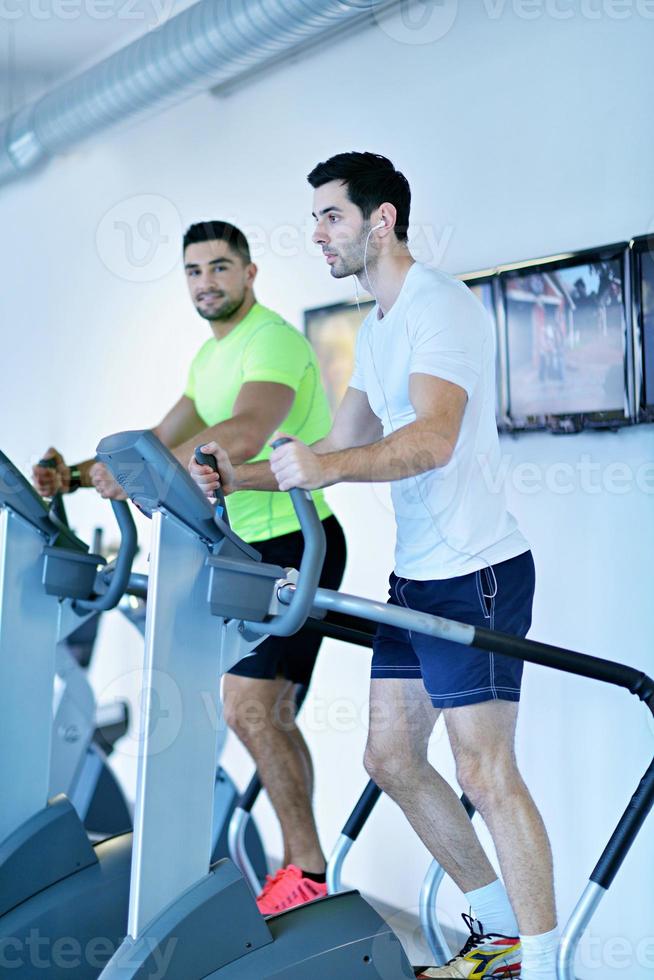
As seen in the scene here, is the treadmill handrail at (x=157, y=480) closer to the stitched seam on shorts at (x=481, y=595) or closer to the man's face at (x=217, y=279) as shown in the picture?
the stitched seam on shorts at (x=481, y=595)

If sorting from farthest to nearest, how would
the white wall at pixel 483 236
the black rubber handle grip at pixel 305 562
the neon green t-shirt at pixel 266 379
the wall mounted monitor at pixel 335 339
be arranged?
the wall mounted monitor at pixel 335 339 → the neon green t-shirt at pixel 266 379 → the white wall at pixel 483 236 → the black rubber handle grip at pixel 305 562

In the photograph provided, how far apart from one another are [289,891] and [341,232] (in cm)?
166

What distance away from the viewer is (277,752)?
2.84m

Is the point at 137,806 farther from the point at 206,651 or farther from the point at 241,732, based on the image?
the point at 241,732

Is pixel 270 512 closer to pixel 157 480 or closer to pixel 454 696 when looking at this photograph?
pixel 454 696

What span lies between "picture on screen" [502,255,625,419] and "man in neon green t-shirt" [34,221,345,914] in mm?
576

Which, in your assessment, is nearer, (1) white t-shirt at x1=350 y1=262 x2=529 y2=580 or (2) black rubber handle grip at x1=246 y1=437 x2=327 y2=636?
(2) black rubber handle grip at x1=246 y1=437 x2=327 y2=636

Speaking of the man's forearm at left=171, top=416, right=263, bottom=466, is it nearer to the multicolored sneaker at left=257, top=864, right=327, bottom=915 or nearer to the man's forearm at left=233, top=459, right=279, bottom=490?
the man's forearm at left=233, top=459, right=279, bottom=490

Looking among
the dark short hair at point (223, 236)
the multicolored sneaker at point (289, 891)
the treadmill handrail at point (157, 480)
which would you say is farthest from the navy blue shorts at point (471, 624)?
the dark short hair at point (223, 236)

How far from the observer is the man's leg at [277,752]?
2797mm

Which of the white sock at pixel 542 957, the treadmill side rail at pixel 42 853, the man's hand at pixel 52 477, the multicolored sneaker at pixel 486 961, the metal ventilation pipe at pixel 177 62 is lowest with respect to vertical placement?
the multicolored sneaker at pixel 486 961

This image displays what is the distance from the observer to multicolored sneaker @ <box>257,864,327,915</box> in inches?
107

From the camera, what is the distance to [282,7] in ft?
10.6

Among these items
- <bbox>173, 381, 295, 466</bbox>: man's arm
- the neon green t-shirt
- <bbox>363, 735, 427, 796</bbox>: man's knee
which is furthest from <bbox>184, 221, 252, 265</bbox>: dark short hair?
<bbox>363, 735, 427, 796</bbox>: man's knee
